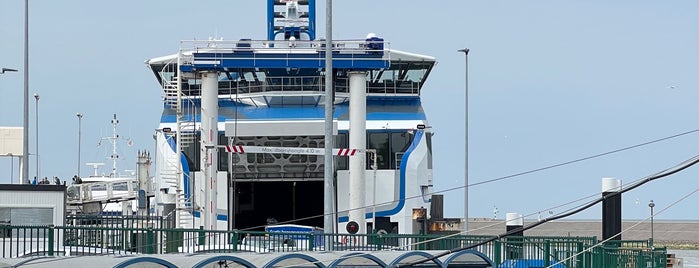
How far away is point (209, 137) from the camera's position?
110 feet

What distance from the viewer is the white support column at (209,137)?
1316 inches

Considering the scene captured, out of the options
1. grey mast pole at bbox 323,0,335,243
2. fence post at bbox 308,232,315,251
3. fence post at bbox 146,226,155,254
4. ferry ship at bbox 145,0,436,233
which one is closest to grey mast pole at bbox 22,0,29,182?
ferry ship at bbox 145,0,436,233

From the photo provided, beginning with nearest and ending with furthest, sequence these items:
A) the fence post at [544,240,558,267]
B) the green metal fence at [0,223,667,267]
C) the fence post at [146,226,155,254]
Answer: the fence post at [146,226,155,254], the green metal fence at [0,223,667,267], the fence post at [544,240,558,267]

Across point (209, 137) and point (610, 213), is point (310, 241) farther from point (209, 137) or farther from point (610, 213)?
point (209, 137)

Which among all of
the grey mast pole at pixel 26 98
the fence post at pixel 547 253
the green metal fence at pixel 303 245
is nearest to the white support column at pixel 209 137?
the grey mast pole at pixel 26 98

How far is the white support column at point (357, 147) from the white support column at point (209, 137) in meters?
3.28

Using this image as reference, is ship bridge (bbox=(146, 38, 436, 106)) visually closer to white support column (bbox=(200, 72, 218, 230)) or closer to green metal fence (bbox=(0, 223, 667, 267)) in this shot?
white support column (bbox=(200, 72, 218, 230))

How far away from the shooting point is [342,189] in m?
36.7

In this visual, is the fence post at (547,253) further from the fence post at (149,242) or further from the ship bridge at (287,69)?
the ship bridge at (287,69)

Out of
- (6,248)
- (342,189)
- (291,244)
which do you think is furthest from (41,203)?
(342,189)

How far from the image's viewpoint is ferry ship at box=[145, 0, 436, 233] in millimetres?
33750

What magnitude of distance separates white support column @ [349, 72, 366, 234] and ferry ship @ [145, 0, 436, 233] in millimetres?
33

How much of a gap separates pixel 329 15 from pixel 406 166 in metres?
9.32

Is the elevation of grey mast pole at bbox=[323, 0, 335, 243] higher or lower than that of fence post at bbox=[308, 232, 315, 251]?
higher
